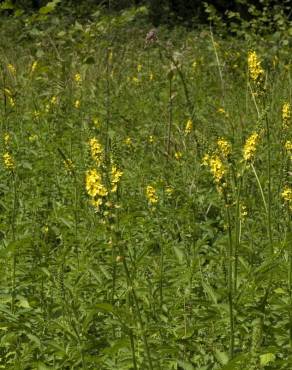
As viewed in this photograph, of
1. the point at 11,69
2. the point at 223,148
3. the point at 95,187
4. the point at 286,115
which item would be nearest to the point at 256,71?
the point at 223,148

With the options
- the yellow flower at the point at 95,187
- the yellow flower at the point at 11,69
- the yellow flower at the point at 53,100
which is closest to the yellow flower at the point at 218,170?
the yellow flower at the point at 95,187

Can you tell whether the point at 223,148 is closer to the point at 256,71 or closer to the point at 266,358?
the point at 256,71

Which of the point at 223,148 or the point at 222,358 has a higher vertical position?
the point at 223,148

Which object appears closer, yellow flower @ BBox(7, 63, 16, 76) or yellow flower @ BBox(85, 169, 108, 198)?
yellow flower @ BBox(85, 169, 108, 198)

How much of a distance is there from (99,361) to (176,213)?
1.55m

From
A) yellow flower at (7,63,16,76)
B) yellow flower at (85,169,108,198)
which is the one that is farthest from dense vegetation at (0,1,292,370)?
yellow flower at (7,63,16,76)

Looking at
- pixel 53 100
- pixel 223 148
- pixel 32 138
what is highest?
pixel 223 148

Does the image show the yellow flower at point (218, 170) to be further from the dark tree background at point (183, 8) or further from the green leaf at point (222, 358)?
the dark tree background at point (183, 8)

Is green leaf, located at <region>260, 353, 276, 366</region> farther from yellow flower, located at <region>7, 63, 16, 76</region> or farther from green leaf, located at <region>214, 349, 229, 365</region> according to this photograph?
yellow flower, located at <region>7, 63, 16, 76</region>

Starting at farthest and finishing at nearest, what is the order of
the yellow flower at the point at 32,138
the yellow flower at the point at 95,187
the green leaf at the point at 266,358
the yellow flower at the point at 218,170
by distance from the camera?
the yellow flower at the point at 32,138 → the green leaf at the point at 266,358 → the yellow flower at the point at 218,170 → the yellow flower at the point at 95,187

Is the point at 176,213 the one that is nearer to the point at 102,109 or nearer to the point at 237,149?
the point at 237,149

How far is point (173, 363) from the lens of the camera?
2.22m

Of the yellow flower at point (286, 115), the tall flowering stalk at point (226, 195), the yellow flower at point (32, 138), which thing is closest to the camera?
the tall flowering stalk at point (226, 195)

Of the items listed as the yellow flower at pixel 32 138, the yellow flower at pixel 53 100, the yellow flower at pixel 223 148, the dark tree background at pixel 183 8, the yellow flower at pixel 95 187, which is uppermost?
the yellow flower at pixel 95 187
